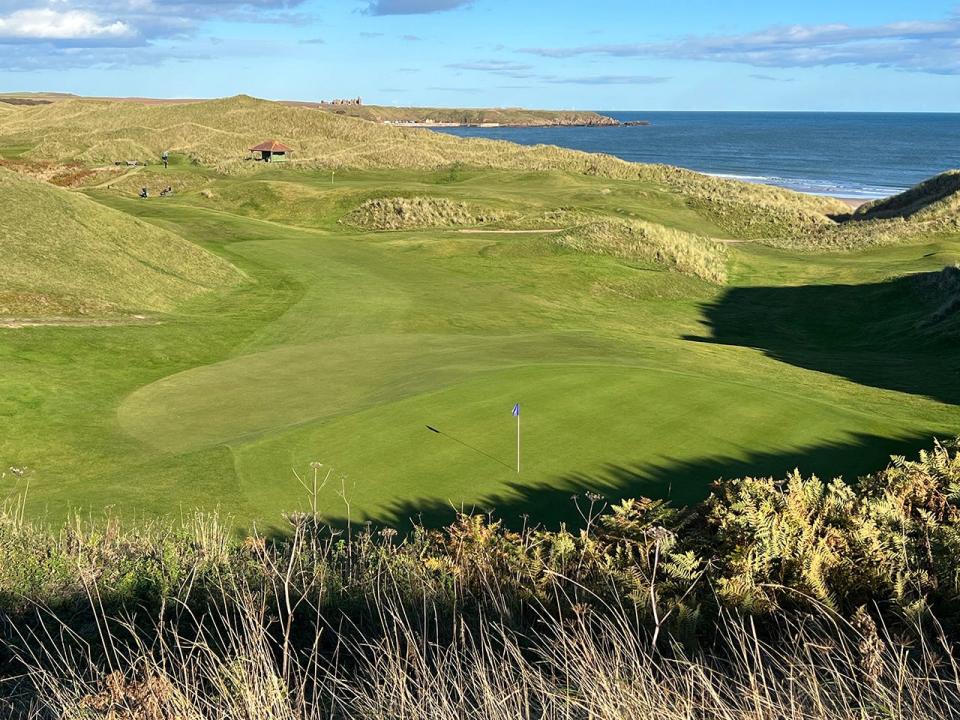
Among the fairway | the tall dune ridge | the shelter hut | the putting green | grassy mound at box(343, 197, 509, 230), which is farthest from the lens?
the shelter hut

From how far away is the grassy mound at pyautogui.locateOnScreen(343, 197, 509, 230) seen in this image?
5116 cm

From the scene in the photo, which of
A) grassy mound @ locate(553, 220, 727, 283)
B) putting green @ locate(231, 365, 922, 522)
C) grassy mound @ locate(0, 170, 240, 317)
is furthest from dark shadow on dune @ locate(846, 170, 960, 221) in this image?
putting green @ locate(231, 365, 922, 522)

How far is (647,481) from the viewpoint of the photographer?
11258 mm

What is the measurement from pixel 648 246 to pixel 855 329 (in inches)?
507

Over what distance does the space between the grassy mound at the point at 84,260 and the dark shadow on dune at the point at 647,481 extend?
57.1 ft

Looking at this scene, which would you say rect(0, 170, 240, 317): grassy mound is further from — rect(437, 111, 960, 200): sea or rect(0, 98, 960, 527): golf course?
rect(437, 111, 960, 200): sea

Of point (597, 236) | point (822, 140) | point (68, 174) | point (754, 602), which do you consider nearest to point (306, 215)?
point (597, 236)

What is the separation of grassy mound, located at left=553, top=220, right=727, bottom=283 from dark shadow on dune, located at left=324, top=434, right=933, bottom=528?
28759mm

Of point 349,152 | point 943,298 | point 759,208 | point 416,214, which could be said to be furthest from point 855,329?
point 349,152

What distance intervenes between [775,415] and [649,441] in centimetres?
229

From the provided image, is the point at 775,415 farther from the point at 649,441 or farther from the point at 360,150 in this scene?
the point at 360,150

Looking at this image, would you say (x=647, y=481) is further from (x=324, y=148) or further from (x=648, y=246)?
(x=324, y=148)

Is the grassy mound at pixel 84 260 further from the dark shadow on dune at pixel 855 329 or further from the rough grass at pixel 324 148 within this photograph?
the rough grass at pixel 324 148

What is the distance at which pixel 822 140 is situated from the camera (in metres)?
195
